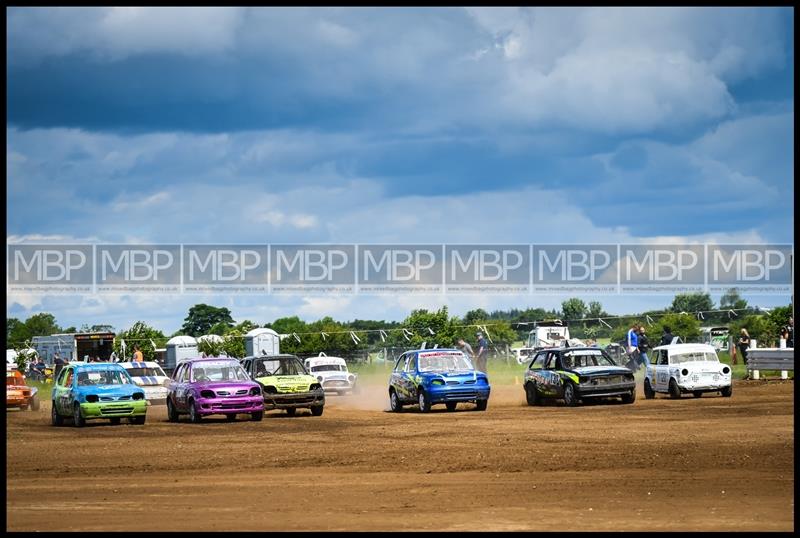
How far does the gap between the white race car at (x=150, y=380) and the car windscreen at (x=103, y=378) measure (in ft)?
32.5

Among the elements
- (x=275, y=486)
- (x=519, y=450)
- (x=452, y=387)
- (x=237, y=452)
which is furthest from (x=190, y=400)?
(x=275, y=486)

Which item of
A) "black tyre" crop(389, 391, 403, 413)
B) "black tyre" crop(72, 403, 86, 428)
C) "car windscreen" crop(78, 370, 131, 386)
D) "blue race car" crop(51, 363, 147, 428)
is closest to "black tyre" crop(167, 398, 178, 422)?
"blue race car" crop(51, 363, 147, 428)

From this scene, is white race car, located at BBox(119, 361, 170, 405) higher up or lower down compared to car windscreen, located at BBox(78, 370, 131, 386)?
lower down

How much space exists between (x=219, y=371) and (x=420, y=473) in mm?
14514

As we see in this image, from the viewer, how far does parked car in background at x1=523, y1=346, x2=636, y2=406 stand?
32.1 metres

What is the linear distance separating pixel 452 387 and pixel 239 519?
1842 cm

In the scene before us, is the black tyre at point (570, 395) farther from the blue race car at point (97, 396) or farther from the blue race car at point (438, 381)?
the blue race car at point (97, 396)

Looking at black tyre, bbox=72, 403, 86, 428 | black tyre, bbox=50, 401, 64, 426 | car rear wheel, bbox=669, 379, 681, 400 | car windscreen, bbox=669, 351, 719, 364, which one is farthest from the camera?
car windscreen, bbox=669, 351, 719, 364

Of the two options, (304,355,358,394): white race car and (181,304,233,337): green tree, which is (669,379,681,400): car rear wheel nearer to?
(304,355,358,394): white race car

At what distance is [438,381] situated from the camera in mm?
31375

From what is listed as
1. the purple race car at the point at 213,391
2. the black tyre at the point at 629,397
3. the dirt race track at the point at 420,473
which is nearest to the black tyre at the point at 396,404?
the dirt race track at the point at 420,473

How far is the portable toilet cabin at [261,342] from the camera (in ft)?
211

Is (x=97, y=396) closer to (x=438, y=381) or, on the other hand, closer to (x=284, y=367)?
(x=284, y=367)

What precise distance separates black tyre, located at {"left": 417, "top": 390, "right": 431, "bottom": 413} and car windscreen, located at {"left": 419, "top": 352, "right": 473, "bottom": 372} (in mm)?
666
